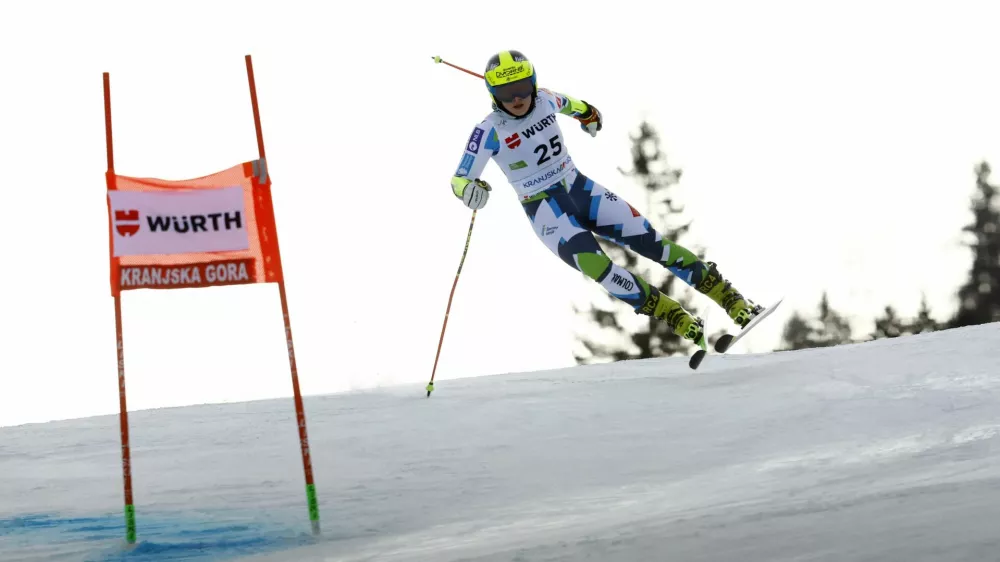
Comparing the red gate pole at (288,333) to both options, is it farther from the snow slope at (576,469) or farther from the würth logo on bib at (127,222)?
the würth logo on bib at (127,222)

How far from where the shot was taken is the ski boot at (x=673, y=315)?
6.54 m

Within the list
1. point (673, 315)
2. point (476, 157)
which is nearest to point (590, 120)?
point (476, 157)

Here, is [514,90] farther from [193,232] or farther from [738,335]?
[193,232]

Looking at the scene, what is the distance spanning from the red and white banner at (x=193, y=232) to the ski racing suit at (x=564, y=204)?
6.56 feet

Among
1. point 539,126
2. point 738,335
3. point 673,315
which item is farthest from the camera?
point 673,315

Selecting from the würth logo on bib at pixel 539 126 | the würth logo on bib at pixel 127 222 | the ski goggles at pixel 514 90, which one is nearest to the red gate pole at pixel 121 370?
the würth logo on bib at pixel 127 222

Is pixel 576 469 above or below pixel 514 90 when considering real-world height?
below

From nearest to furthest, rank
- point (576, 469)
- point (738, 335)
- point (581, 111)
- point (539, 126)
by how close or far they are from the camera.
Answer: point (576, 469), point (738, 335), point (539, 126), point (581, 111)

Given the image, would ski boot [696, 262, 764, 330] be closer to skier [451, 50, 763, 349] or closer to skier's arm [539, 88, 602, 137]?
skier [451, 50, 763, 349]

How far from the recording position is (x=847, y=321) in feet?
62.0

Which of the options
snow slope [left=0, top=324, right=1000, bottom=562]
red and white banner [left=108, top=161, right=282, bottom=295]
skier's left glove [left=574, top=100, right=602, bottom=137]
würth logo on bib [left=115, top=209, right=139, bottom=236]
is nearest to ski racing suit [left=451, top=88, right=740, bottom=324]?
skier's left glove [left=574, top=100, right=602, bottom=137]

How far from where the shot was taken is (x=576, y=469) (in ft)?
18.5

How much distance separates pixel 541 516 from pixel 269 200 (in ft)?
5.96

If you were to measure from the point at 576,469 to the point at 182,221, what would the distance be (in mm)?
2468
